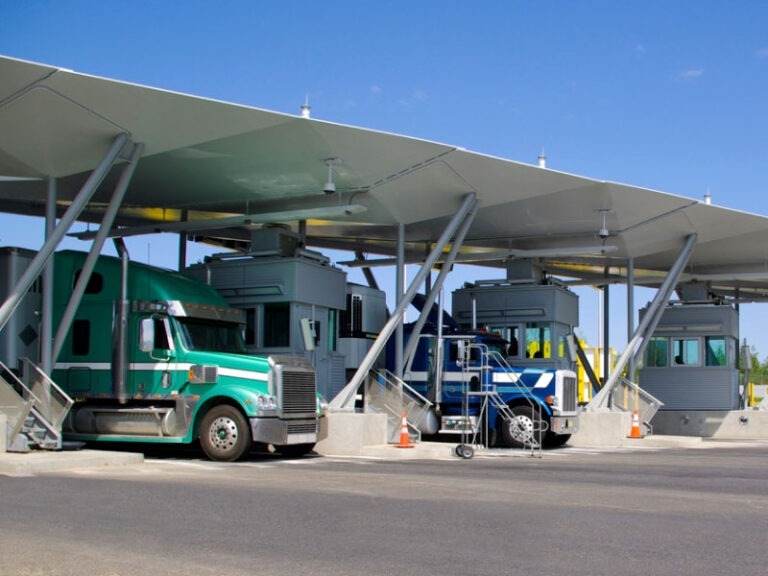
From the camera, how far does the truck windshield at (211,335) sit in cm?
1789

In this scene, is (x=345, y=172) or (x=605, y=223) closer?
(x=345, y=172)

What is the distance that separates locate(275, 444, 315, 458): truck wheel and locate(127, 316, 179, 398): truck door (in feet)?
8.83

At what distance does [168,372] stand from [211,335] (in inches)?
47.1

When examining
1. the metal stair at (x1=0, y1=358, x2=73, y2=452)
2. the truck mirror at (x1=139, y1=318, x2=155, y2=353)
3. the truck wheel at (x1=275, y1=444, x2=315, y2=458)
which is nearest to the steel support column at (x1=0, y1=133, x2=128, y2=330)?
the metal stair at (x1=0, y1=358, x2=73, y2=452)

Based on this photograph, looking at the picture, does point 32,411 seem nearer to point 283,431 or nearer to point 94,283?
point 94,283

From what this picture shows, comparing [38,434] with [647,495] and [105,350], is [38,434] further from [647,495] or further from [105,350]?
[647,495]

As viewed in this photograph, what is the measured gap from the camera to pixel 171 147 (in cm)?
1791

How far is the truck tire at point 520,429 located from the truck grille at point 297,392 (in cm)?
584

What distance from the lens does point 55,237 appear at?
55.0 feet

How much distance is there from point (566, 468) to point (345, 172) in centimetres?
725

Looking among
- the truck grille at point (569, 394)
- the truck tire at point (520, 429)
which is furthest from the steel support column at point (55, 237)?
the truck grille at point (569, 394)

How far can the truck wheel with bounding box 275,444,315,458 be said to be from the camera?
18995 mm

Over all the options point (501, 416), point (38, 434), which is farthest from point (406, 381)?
point (38, 434)

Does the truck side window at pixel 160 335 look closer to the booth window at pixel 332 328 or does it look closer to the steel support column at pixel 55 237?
the steel support column at pixel 55 237
